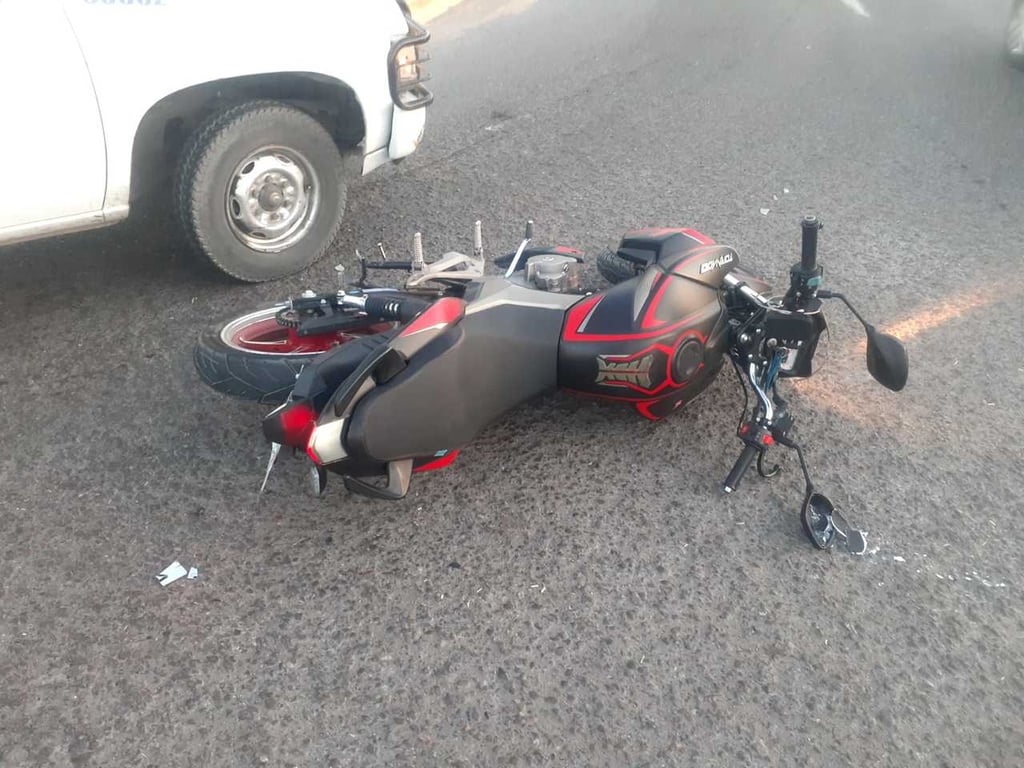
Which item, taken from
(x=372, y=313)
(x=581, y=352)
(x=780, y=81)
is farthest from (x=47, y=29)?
(x=780, y=81)

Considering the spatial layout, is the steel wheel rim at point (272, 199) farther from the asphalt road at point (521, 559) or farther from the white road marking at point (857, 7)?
the white road marking at point (857, 7)

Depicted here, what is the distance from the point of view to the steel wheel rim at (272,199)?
3998 millimetres

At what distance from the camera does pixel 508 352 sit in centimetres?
279

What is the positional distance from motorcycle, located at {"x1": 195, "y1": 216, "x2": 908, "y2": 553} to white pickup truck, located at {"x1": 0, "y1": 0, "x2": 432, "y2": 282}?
3.18ft

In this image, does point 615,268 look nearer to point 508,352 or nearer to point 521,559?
point 508,352

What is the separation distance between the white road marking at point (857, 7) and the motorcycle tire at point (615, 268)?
737cm

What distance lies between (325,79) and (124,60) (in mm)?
935

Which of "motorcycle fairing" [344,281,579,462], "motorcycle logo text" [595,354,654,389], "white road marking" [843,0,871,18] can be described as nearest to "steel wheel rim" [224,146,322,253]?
"motorcycle fairing" [344,281,579,462]

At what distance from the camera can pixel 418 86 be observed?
176 inches

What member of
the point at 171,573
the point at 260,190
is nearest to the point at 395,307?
the point at 171,573

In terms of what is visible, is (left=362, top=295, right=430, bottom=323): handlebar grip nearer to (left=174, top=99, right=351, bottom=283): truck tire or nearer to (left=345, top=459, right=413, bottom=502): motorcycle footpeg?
(left=345, top=459, right=413, bottom=502): motorcycle footpeg

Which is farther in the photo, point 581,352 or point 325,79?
point 325,79

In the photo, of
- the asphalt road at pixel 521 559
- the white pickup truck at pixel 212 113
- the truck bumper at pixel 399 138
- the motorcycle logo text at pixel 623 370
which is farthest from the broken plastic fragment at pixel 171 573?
the truck bumper at pixel 399 138

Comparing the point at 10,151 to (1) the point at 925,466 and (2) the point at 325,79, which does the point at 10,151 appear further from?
(1) the point at 925,466
